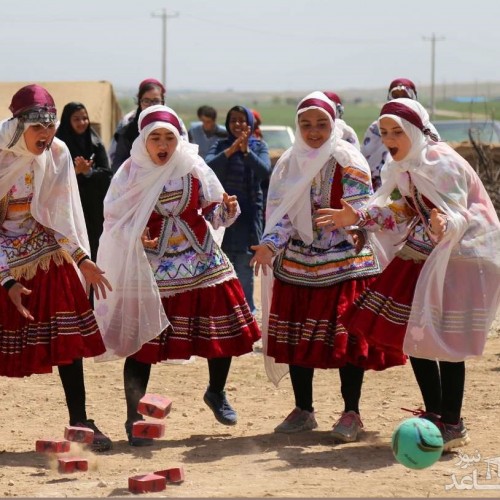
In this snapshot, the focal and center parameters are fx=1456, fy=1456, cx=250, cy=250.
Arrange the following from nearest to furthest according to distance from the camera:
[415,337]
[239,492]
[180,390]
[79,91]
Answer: [239,492] → [415,337] → [180,390] → [79,91]

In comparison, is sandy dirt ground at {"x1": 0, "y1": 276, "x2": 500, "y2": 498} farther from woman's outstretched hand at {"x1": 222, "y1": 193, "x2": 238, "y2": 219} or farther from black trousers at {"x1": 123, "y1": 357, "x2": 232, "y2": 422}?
woman's outstretched hand at {"x1": 222, "y1": 193, "x2": 238, "y2": 219}

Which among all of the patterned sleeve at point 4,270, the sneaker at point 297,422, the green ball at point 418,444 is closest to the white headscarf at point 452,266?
the green ball at point 418,444

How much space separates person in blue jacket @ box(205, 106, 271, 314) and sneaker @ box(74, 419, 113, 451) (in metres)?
3.39

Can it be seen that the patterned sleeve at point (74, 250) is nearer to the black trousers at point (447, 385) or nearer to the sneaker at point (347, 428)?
the sneaker at point (347, 428)

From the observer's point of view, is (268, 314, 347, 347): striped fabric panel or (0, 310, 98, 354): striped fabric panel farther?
(268, 314, 347, 347): striped fabric panel

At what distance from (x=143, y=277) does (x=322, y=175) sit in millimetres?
1075

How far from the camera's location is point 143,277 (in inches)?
297

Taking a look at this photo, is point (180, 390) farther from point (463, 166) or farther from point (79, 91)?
point (79, 91)

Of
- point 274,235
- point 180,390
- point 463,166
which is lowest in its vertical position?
point 180,390

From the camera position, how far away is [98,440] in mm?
7289

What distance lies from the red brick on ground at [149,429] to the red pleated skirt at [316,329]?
3.01 feet

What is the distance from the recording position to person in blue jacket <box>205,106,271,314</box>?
412 inches

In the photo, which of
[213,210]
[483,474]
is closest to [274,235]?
[213,210]

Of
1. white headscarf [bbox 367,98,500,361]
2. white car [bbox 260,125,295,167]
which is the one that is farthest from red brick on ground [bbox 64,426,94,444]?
white car [bbox 260,125,295,167]
